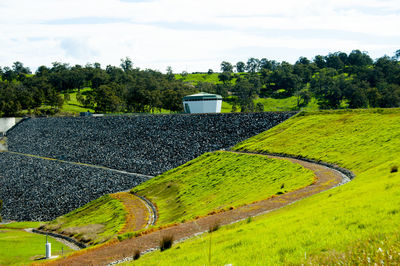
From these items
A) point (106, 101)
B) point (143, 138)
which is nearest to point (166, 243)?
point (143, 138)

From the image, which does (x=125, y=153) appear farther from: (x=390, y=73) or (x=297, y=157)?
(x=390, y=73)

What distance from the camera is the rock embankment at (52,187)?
7706 cm

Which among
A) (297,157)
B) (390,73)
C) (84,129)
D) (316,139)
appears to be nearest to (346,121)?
(316,139)

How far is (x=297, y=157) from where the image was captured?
59.8m

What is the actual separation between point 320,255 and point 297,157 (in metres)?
48.3

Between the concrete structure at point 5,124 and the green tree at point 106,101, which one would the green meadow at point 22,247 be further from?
the green tree at point 106,101

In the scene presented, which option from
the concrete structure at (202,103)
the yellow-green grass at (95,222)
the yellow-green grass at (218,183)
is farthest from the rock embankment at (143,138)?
the yellow-green grass at (95,222)

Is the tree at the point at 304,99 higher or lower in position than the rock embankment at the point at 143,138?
higher

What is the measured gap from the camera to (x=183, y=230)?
28.2m

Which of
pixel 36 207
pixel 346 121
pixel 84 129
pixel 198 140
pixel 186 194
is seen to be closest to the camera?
pixel 186 194

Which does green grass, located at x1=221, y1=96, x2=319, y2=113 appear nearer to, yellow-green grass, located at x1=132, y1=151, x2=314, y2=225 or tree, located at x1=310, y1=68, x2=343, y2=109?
tree, located at x1=310, y1=68, x2=343, y2=109

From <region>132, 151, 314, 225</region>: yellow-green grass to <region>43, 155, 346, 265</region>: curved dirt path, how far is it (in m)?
3.19

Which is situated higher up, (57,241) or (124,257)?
(124,257)

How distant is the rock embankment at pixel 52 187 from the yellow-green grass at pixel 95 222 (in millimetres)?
9989
